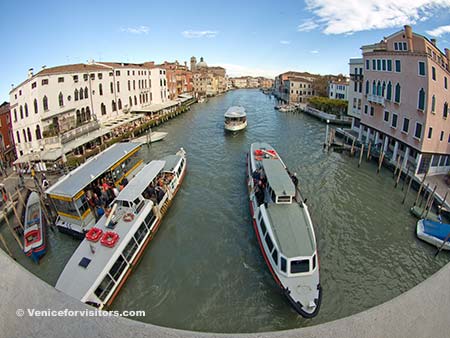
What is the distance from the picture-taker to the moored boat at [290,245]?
7.53 m

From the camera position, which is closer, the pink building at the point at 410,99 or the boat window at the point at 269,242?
the boat window at the point at 269,242

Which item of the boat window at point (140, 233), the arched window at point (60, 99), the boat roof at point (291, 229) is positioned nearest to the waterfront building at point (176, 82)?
the arched window at point (60, 99)

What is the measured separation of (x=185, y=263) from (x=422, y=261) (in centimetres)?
873

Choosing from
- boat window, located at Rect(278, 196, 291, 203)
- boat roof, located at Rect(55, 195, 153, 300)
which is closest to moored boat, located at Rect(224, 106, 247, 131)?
boat window, located at Rect(278, 196, 291, 203)

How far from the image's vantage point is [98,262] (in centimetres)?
823

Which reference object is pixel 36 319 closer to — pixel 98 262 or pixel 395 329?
pixel 395 329

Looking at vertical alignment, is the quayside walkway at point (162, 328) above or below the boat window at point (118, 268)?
above

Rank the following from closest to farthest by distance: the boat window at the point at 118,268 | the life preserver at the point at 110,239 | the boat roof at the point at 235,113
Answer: the boat window at the point at 118,268, the life preserver at the point at 110,239, the boat roof at the point at 235,113

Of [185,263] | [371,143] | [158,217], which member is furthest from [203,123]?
[185,263]

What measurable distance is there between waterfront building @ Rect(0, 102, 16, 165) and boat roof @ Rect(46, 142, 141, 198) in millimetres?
7351

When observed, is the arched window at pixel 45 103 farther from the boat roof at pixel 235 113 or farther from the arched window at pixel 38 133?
the boat roof at pixel 235 113

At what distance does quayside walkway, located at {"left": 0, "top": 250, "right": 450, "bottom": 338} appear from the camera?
130 cm

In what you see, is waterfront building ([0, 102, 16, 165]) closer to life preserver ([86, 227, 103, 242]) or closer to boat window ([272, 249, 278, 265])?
life preserver ([86, 227, 103, 242])

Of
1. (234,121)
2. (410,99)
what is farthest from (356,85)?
(234,121)
